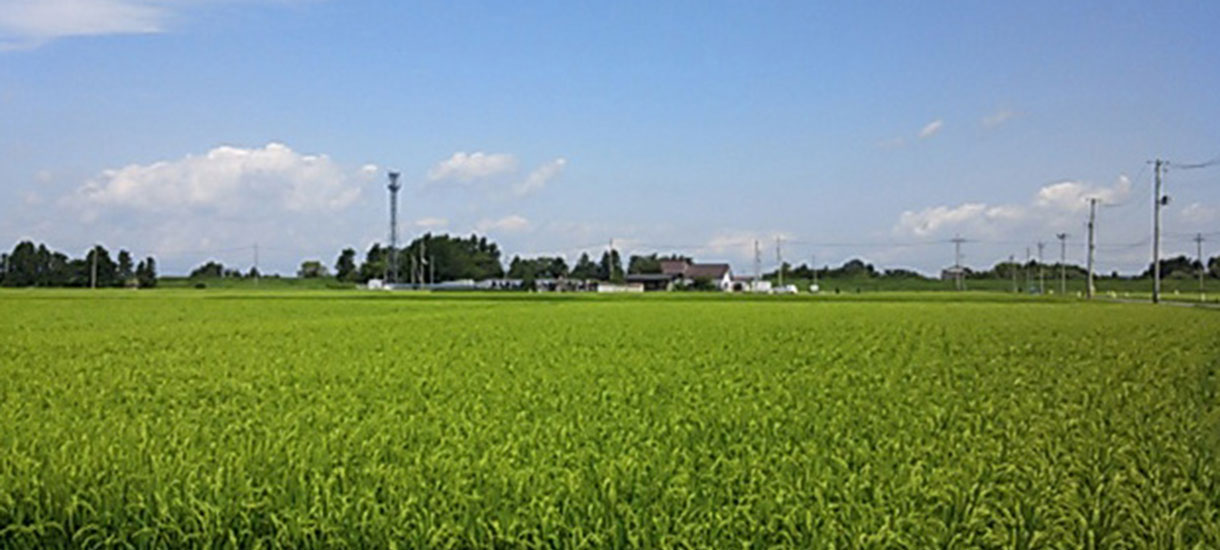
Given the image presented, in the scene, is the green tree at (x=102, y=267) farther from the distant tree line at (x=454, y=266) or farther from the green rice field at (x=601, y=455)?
the green rice field at (x=601, y=455)

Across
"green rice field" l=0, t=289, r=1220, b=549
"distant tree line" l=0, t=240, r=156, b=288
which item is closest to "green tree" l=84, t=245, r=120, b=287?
"distant tree line" l=0, t=240, r=156, b=288

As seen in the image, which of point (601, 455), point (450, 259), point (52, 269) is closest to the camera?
point (601, 455)

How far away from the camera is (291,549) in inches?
211

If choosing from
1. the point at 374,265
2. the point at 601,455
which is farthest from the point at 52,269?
the point at 601,455

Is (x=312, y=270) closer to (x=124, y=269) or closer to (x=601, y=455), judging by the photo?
(x=124, y=269)

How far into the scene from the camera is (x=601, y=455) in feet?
23.0

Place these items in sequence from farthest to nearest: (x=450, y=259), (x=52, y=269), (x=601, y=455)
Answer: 1. (x=450, y=259)
2. (x=52, y=269)
3. (x=601, y=455)

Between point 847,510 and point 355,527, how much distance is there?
8.13 feet

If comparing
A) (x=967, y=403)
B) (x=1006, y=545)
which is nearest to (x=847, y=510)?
(x=1006, y=545)

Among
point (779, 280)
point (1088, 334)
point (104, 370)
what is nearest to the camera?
point (104, 370)

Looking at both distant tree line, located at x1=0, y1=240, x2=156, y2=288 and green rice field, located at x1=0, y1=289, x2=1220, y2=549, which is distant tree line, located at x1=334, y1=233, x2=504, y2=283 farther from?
green rice field, located at x1=0, y1=289, x2=1220, y2=549

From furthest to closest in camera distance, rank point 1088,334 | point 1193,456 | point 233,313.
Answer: point 233,313 < point 1088,334 < point 1193,456

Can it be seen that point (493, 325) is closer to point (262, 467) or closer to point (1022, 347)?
point (1022, 347)

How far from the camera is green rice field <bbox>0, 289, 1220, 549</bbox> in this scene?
5422mm
